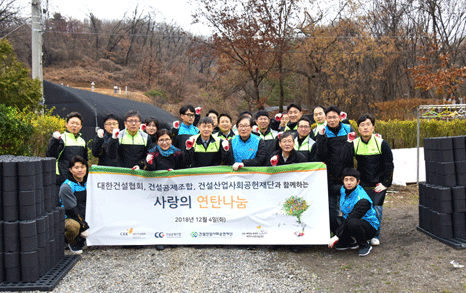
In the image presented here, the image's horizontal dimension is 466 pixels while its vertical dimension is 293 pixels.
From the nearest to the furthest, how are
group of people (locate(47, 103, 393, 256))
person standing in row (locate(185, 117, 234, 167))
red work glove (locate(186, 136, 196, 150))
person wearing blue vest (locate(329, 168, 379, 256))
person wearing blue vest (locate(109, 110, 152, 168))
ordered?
person wearing blue vest (locate(329, 168, 379, 256)), group of people (locate(47, 103, 393, 256)), red work glove (locate(186, 136, 196, 150)), person standing in row (locate(185, 117, 234, 167)), person wearing blue vest (locate(109, 110, 152, 168))

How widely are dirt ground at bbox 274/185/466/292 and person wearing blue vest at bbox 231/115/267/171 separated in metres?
1.40

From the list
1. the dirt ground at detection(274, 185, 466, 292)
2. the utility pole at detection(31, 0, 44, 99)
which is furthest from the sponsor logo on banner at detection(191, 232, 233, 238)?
the utility pole at detection(31, 0, 44, 99)

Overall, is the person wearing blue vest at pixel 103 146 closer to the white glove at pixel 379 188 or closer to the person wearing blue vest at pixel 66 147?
the person wearing blue vest at pixel 66 147

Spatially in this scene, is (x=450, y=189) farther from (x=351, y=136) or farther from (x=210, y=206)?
(x=210, y=206)

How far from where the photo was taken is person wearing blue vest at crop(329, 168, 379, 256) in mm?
4695

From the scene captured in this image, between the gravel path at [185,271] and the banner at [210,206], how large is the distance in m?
0.21

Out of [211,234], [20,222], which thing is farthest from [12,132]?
[211,234]

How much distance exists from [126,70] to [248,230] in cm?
5081

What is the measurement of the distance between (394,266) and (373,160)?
57.1 inches

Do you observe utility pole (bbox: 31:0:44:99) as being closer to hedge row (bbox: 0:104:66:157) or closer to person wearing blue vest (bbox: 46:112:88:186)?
hedge row (bbox: 0:104:66:157)

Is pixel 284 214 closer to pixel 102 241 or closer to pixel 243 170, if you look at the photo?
→ pixel 243 170

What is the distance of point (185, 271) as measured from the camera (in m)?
4.46

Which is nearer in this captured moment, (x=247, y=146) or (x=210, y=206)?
(x=210, y=206)

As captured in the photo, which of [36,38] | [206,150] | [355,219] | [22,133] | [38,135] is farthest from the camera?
[36,38]
